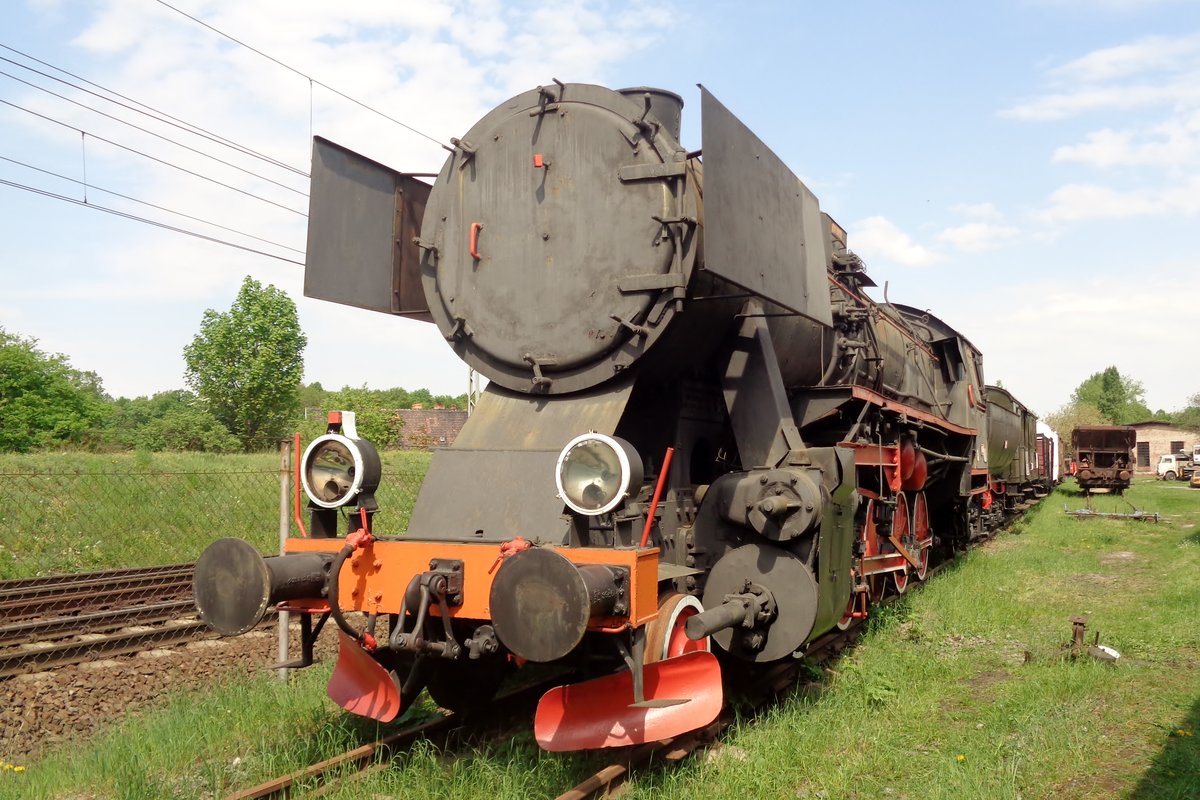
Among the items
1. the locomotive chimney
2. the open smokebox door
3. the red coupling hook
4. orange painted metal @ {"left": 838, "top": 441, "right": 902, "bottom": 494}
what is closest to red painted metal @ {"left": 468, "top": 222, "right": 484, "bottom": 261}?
the open smokebox door

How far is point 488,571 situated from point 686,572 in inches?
42.1

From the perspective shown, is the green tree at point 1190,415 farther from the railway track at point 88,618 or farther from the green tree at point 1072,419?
the railway track at point 88,618

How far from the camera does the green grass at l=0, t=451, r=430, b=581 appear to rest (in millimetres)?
12242

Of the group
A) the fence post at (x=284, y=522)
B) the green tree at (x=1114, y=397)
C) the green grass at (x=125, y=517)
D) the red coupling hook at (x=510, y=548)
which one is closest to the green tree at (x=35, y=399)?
the green grass at (x=125, y=517)

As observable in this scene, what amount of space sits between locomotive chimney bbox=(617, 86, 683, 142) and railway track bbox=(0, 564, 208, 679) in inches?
236

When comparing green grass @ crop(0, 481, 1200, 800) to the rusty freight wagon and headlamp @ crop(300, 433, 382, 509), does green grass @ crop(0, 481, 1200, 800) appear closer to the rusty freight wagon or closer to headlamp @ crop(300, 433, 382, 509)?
headlamp @ crop(300, 433, 382, 509)

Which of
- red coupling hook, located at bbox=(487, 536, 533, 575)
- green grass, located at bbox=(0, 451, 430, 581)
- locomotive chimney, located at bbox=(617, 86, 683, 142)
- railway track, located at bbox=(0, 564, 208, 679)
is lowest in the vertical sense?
railway track, located at bbox=(0, 564, 208, 679)

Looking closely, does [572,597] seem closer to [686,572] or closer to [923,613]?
[686,572]

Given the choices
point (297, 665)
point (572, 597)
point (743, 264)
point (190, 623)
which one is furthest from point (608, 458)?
point (190, 623)

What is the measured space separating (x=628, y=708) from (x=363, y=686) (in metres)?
1.44

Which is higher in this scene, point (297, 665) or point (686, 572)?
point (686, 572)

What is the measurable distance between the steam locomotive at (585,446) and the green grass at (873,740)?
37cm

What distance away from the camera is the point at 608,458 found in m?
3.77

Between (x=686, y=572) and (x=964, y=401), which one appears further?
(x=964, y=401)
